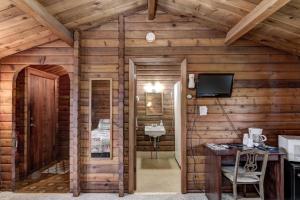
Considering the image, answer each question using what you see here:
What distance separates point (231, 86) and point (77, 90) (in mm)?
2449

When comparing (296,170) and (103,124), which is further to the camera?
(103,124)

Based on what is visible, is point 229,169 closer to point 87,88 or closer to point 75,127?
point 75,127

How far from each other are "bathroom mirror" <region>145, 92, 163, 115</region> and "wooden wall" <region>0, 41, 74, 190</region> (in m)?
3.30

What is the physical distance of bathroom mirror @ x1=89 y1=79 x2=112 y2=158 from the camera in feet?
13.8

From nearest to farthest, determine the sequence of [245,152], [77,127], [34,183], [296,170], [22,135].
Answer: [245,152] → [296,170] → [77,127] → [34,183] → [22,135]

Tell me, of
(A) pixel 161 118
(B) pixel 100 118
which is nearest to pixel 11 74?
(B) pixel 100 118

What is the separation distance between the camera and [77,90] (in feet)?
13.4

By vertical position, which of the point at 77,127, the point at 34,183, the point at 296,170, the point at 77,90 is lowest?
the point at 34,183

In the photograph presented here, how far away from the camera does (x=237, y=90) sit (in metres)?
4.21

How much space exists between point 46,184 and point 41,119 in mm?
1750

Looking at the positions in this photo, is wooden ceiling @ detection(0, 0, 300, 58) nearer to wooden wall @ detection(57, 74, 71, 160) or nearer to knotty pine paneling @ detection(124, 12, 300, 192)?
knotty pine paneling @ detection(124, 12, 300, 192)

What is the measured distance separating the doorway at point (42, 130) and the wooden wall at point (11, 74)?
0.29 metres

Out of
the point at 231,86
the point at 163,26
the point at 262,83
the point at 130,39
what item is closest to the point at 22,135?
the point at 130,39

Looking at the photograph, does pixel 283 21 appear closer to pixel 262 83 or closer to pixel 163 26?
pixel 262 83
